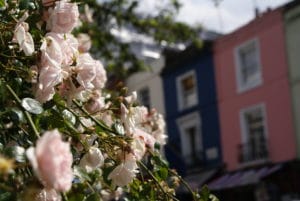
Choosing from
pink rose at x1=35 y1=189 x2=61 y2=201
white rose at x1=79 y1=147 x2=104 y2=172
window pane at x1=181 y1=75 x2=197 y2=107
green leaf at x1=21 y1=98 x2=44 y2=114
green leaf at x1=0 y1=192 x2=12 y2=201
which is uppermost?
window pane at x1=181 y1=75 x2=197 y2=107

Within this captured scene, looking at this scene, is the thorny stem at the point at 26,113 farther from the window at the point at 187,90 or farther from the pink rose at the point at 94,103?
the window at the point at 187,90

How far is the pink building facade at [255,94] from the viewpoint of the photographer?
16047 mm

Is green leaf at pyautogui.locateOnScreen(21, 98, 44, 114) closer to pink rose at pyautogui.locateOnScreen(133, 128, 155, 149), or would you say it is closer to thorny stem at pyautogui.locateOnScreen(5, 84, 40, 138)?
thorny stem at pyautogui.locateOnScreen(5, 84, 40, 138)

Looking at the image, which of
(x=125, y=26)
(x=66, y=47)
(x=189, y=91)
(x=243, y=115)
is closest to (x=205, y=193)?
(x=66, y=47)

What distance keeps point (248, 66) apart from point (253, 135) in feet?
6.25

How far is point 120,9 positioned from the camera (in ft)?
22.4

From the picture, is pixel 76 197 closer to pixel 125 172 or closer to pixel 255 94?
pixel 125 172

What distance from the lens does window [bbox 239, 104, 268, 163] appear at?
16.7 meters

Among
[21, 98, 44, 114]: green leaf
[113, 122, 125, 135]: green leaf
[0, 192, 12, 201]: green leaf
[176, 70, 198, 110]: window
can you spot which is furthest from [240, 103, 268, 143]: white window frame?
[0, 192, 12, 201]: green leaf

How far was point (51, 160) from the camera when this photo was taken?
1054mm

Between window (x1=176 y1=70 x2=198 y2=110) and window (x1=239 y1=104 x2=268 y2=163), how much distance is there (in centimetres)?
235

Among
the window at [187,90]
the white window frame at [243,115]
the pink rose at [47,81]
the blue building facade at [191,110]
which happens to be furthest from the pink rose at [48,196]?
the window at [187,90]

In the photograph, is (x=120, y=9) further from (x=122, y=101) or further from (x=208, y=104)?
(x=208, y=104)

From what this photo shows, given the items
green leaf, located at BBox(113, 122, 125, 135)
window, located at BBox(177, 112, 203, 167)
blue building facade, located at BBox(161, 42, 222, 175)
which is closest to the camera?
green leaf, located at BBox(113, 122, 125, 135)
